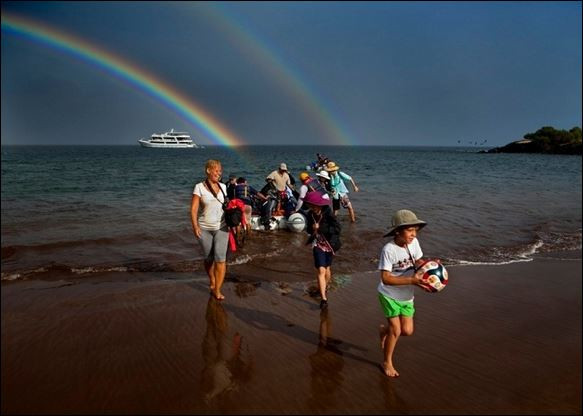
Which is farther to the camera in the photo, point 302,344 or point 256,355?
point 302,344

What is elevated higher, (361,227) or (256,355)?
(361,227)

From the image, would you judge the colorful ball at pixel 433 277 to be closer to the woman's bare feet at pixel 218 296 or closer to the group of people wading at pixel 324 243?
the group of people wading at pixel 324 243

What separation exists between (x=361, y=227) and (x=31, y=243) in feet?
30.3

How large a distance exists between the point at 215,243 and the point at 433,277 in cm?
349

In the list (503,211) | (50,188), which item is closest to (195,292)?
(503,211)

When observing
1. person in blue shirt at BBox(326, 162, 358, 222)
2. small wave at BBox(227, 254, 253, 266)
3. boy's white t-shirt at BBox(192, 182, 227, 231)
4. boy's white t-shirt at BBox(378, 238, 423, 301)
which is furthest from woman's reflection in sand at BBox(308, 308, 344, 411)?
person in blue shirt at BBox(326, 162, 358, 222)

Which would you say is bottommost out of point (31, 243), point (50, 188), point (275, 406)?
point (275, 406)

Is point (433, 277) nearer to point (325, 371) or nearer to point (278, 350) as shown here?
point (325, 371)

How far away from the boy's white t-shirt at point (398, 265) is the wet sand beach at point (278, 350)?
3.04 ft

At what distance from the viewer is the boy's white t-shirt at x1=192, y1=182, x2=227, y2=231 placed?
5.75m

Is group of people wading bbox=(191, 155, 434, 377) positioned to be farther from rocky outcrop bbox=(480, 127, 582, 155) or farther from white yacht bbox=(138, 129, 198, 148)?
white yacht bbox=(138, 129, 198, 148)

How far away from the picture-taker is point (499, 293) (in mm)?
6266

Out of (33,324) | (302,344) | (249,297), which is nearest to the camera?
(302,344)

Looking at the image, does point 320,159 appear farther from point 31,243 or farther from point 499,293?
point 31,243
